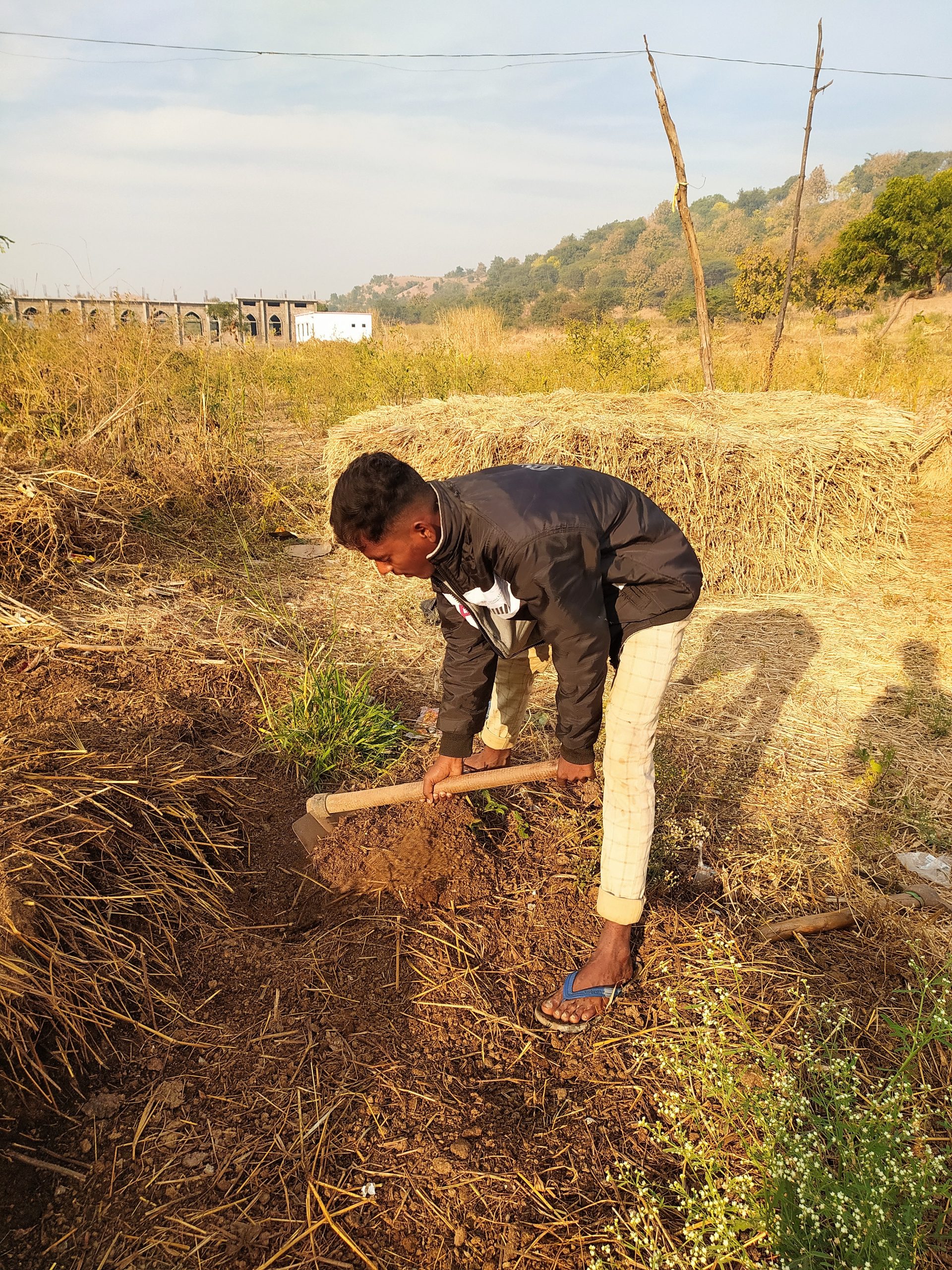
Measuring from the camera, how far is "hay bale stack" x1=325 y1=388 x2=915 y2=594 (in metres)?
5.20

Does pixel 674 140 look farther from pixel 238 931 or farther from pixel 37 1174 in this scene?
pixel 37 1174

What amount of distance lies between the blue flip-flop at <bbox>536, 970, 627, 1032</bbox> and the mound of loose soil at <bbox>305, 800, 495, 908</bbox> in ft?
1.55

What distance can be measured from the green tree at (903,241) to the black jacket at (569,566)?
21.5 metres

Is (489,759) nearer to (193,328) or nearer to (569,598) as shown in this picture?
(569,598)

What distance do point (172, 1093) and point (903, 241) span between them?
23.3 meters

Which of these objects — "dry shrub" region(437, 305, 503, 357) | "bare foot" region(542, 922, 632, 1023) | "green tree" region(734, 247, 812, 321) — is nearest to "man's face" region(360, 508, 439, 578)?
"bare foot" region(542, 922, 632, 1023)

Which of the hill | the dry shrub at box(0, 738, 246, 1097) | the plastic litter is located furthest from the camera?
the hill

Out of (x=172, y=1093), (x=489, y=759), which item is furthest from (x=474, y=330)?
(x=172, y=1093)

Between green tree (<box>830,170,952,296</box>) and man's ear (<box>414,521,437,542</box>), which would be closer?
man's ear (<box>414,521,437,542</box>)

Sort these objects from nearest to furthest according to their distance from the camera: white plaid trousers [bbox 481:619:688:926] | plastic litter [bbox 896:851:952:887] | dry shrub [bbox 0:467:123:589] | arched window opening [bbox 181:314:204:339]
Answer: white plaid trousers [bbox 481:619:688:926], plastic litter [bbox 896:851:952:887], dry shrub [bbox 0:467:123:589], arched window opening [bbox 181:314:204:339]

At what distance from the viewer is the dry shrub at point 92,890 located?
180 centimetres

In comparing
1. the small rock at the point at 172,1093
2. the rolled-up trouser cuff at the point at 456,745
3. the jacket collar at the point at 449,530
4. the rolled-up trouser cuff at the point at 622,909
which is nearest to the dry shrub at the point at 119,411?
the rolled-up trouser cuff at the point at 456,745

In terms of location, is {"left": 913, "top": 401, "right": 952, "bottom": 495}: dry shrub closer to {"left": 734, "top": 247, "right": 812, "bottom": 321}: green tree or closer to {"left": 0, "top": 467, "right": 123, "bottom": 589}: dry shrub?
{"left": 0, "top": 467, "right": 123, "bottom": 589}: dry shrub

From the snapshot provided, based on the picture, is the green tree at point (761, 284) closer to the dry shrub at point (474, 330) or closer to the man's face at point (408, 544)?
the dry shrub at point (474, 330)
